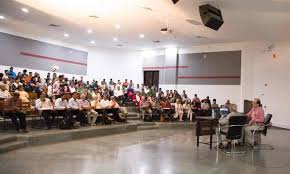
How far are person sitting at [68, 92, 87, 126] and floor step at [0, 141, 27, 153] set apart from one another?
236 cm

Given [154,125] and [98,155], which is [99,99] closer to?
[154,125]

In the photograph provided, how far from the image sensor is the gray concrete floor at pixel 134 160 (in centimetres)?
468

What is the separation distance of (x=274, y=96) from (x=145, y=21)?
23.1 feet

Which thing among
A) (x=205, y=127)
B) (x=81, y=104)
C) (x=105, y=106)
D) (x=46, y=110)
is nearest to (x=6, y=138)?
(x=46, y=110)

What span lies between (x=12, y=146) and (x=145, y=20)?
635 cm

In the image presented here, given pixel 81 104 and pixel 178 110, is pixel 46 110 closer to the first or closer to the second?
pixel 81 104

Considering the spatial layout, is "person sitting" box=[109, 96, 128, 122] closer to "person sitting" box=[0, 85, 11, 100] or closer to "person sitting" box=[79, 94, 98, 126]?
"person sitting" box=[79, 94, 98, 126]

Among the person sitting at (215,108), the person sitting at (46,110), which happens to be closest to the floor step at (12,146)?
the person sitting at (46,110)

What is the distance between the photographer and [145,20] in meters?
10.3

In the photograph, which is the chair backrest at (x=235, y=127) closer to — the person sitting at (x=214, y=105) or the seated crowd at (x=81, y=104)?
the seated crowd at (x=81, y=104)

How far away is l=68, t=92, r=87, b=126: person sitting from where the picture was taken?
8656mm

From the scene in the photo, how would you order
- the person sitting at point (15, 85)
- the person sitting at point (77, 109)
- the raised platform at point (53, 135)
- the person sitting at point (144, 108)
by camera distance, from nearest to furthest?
the raised platform at point (53, 135)
the person sitting at point (77, 109)
the person sitting at point (15, 85)
the person sitting at point (144, 108)

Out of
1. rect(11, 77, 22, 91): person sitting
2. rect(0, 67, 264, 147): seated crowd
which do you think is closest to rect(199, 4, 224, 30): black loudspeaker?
rect(0, 67, 264, 147): seated crowd

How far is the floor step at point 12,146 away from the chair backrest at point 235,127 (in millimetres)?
4613
